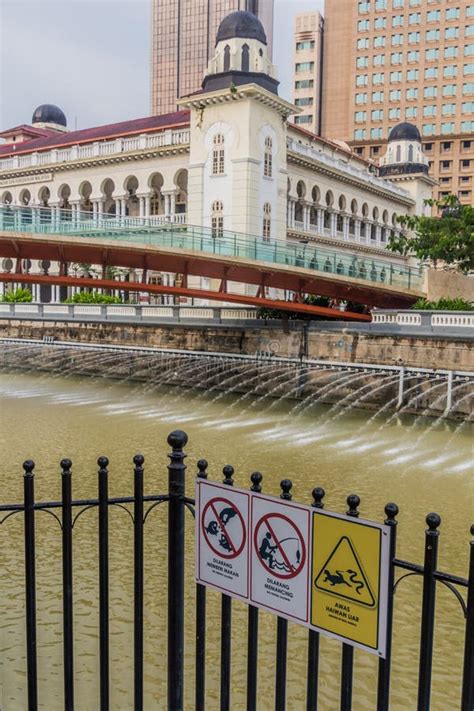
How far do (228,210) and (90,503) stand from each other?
4396 centimetres

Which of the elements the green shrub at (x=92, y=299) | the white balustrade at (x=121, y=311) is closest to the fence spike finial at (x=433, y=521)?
the white balustrade at (x=121, y=311)

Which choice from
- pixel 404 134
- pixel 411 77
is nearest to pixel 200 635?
pixel 404 134

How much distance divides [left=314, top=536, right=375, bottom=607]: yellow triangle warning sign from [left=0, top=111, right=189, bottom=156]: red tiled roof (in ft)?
161

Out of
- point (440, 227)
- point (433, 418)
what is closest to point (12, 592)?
point (433, 418)

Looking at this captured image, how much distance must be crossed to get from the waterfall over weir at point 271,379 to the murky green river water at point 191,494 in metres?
0.83

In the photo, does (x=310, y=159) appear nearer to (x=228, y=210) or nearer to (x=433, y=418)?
(x=228, y=210)

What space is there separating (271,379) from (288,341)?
224 cm

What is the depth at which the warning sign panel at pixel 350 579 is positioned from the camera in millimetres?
2977

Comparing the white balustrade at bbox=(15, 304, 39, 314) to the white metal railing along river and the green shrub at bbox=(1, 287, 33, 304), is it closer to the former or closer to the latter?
the white metal railing along river

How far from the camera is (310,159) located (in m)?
52.7

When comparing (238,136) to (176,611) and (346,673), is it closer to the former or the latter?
(176,611)

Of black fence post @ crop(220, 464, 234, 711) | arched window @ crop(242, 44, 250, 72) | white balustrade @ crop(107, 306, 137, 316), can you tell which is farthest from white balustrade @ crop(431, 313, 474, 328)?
arched window @ crop(242, 44, 250, 72)

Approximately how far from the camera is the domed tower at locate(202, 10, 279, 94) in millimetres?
45750

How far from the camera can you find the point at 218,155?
4641 cm
